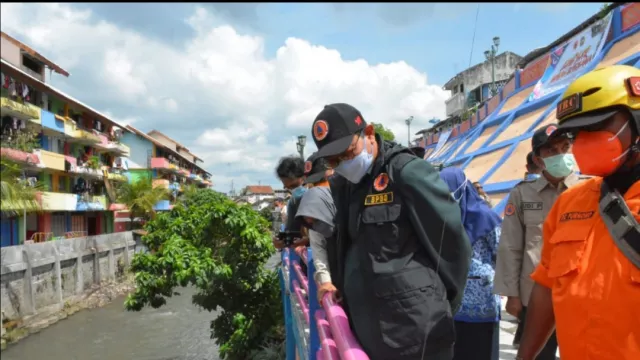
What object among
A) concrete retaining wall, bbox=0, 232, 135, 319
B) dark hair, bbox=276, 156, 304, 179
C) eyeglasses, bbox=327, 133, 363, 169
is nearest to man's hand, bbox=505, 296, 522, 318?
eyeglasses, bbox=327, 133, 363, 169

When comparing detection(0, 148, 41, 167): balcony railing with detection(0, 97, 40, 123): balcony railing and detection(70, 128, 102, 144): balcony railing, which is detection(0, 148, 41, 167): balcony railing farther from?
detection(70, 128, 102, 144): balcony railing

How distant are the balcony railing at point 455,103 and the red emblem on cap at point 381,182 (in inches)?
1371

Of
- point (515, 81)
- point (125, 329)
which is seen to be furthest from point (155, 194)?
point (515, 81)

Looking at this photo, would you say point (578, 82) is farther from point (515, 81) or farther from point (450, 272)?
point (515, 81)

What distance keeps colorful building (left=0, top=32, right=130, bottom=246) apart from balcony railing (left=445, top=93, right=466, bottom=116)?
24.4 meters

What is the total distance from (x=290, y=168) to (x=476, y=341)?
2.31 meters

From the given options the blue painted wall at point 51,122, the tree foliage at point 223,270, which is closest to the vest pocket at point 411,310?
the tree foliage at point 223,270

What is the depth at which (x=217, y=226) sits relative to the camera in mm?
6180

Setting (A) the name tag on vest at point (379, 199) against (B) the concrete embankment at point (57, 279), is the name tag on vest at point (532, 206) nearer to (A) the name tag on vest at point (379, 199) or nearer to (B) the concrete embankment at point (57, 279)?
(A) the name tag on vest at point (379, 199)

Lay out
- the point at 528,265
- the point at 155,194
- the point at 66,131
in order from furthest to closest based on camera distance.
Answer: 1. the point at 155,194
2. the point at 66,131
3. the point at 528,265

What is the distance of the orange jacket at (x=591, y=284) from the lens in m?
1.12

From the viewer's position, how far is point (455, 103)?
123ft

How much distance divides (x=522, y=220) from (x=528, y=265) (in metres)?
0.22

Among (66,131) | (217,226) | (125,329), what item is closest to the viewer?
(217,226)
